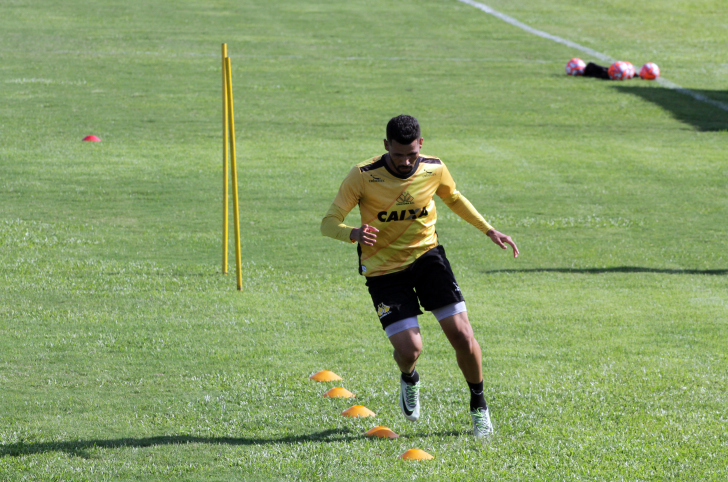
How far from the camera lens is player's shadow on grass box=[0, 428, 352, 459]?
662 centimetres

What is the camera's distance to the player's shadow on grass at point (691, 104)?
27562 mm

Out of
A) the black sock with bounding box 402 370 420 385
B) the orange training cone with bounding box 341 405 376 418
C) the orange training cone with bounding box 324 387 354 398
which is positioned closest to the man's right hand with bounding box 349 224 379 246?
the black sock with bounding box 402 370 420 385

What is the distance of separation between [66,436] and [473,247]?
9.66 metres

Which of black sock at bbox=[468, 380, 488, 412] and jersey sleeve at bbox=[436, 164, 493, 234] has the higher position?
jersey sleeve at bbox=[436, 164, 493, 234]

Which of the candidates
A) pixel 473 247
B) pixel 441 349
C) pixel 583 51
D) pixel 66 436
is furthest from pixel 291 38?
pixel 66 436

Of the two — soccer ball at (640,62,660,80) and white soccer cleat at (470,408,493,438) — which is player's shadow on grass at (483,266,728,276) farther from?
soccer ball at (640,62,660,80)

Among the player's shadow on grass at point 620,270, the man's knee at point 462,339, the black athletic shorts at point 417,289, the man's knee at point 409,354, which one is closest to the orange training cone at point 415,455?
the man's knee at point 409,354

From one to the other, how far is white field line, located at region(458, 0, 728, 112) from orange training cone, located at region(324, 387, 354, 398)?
24.7 metres

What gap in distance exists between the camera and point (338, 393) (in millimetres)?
7930

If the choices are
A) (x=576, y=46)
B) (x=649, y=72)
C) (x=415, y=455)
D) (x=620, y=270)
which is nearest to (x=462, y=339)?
(x=415, y=455)

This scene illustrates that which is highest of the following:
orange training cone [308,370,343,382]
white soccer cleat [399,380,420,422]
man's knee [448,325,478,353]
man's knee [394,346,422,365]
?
man's knee [448,325,478,353]

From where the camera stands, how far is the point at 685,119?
2800cm

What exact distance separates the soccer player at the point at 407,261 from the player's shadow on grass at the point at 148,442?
2.19 feet

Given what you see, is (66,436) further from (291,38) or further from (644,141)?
(291,38)
